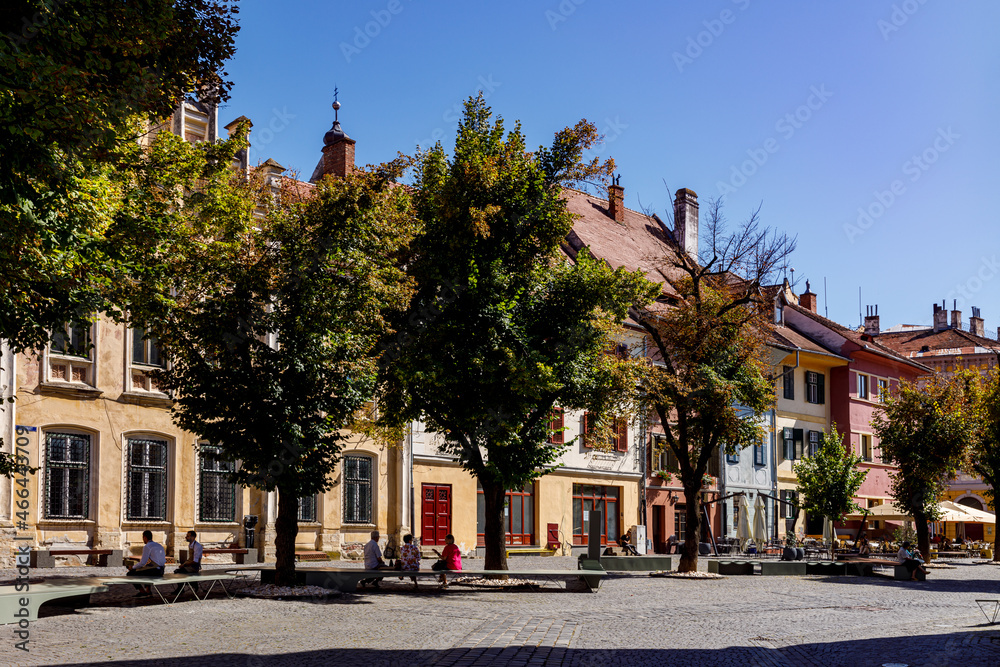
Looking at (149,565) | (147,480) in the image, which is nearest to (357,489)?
(147,480)

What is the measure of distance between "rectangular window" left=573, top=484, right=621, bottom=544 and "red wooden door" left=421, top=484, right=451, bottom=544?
7.16 m

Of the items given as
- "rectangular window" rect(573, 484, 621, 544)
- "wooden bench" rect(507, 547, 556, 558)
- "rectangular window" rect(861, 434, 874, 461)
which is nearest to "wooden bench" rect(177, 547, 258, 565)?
"wooden bench" rect(507, 547, 556, 558)

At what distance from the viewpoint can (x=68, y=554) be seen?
2452 cm

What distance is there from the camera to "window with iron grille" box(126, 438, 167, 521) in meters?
27.6

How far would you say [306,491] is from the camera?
18.5 m

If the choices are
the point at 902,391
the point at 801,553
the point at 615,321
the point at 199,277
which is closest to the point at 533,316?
the point at 615,321

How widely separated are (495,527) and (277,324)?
7315 mm

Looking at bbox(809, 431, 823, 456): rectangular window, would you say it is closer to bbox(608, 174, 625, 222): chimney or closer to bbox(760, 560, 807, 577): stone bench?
bbox(608, 174, 625, 222): chimney

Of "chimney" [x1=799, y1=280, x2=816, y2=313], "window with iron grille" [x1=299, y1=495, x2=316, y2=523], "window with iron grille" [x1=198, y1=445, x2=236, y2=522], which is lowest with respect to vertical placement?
"window with iron grille" [x1=299, y1=495, x2=316, y2=523]

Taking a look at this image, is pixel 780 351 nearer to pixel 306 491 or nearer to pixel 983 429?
pixel 983 429

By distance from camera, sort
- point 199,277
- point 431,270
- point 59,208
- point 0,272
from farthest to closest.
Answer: point 431,270 < point 199,277 < point 59,208 < point 0,272

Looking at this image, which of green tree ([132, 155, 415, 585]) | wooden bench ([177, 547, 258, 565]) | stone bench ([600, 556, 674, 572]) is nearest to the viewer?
green tree ([132, 155, 415, 585])

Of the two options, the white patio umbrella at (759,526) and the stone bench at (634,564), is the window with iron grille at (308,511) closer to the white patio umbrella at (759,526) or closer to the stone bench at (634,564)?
the stone bench at (634,564)

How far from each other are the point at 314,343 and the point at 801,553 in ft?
74.1
